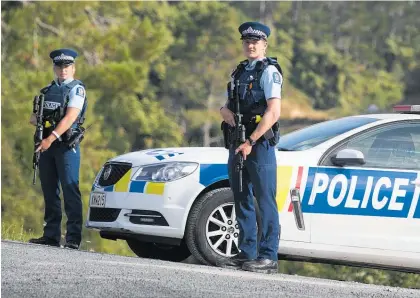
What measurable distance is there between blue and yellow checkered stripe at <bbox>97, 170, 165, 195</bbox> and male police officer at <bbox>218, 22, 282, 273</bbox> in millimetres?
700

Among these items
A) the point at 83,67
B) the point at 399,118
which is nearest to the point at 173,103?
the point at 83,67

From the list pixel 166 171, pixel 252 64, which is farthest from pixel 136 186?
pixel 252 64

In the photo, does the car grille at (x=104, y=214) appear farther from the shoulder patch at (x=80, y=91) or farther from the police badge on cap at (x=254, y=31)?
the police badge on cap at (x=254, y=31)

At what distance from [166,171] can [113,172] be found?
0.57 m

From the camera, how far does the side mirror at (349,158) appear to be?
30.6ft

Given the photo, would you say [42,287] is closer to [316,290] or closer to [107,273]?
[107,273]

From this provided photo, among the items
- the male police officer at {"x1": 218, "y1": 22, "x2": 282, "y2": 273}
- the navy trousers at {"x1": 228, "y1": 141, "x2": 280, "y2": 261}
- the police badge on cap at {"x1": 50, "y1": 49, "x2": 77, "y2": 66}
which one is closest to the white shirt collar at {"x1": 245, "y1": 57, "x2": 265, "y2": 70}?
the male police officer at {"x1": 218, "y1": 22, "x2": 282, "y2": 273}

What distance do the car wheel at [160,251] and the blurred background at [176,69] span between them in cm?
238

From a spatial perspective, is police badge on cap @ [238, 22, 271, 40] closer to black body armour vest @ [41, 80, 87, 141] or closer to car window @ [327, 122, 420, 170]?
car window @ [327, 122, 420, 170]

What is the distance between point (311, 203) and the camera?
30.6 feet

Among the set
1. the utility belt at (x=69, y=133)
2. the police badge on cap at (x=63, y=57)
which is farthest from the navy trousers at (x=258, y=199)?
the police badge on cap at (x=63, y=57)

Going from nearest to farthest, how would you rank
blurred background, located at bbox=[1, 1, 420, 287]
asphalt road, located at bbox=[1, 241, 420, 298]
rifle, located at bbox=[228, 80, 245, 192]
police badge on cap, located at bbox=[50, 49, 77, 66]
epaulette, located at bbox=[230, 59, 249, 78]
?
1. asphalt road, located at bbox=[1, 241, 420, 298]
2. rifle, located at bbox=[228, 80, 245, 192]
3. epaulette, located at bbox=[230, 59, 249, 78]
4. police badge on cap, located at bbox=[50, 49, 77, 66]
5. blurred background, located at bbox=[1, 1, 420, 287]

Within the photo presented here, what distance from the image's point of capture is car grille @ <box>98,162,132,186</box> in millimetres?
9742

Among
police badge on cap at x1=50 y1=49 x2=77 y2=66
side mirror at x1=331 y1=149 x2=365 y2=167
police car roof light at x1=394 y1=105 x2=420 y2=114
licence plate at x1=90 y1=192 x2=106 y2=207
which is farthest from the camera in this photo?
police badge on cap at x1=50 y1=49 x2=77 y2=66
